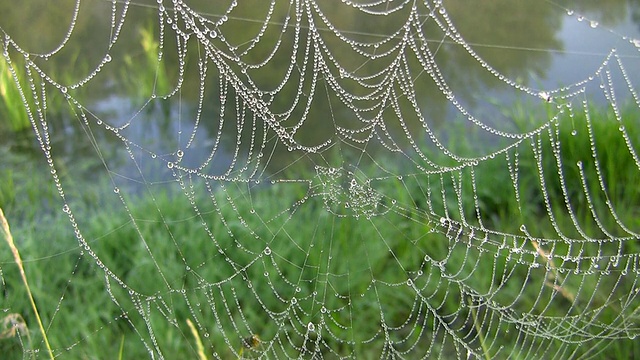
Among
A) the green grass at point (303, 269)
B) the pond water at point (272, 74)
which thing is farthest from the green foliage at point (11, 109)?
the green grass at point (303, 269)

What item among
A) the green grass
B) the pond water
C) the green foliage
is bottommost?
the green grass

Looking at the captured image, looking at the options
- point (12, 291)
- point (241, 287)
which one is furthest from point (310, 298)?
point (12, 291)

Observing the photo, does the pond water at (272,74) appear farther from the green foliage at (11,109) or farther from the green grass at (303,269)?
the green grass at (303,269)

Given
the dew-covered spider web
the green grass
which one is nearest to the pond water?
the dew-covered spider web

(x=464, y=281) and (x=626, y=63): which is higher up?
(x=626, y=63)

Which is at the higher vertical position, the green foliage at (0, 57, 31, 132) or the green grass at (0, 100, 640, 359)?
the green foliage at (0, 57, 31, 132)

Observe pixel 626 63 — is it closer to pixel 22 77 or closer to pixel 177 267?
pixel 177 267

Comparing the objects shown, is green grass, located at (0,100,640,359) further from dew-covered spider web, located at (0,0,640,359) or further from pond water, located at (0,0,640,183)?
pond water, located at (0,0,640,183)

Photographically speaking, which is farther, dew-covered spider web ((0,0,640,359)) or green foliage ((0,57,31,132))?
green foliage ((0,57,31,132))
